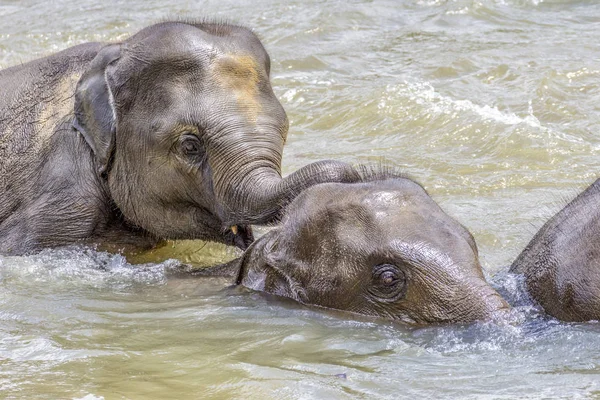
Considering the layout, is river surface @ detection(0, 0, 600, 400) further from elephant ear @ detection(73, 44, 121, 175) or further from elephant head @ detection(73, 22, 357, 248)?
elephant ear @ detection(73, 44, 121, 175)

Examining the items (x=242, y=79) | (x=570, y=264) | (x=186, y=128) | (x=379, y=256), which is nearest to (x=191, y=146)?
(x=186, y=128)

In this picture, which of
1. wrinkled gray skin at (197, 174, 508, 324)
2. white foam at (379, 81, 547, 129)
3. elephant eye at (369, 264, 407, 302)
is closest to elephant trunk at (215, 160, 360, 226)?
wrinkled gray skin at (197, 174, 508, 324)

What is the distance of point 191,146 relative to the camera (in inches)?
271

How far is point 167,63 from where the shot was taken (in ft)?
22.7

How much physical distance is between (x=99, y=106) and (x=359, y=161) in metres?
2.53

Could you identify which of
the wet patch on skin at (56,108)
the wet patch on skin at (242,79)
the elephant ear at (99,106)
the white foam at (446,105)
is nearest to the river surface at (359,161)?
the white foam at (446,105)

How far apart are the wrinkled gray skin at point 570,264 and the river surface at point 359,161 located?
0.33 feet

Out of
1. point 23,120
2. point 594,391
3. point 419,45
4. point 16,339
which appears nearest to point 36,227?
point 23,120

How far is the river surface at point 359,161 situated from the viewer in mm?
5105

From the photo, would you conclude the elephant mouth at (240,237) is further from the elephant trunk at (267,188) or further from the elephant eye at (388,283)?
the elephant eye at (388,283)

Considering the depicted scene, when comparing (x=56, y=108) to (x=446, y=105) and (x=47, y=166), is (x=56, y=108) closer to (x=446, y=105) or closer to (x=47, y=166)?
(x=47, y=166)

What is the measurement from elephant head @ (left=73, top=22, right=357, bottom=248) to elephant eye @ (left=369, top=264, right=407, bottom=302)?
94 centimetres

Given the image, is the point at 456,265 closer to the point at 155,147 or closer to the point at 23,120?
the point at 155,147

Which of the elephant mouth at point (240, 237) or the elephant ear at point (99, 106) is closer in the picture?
the elephant mouth at point (240, 237)
